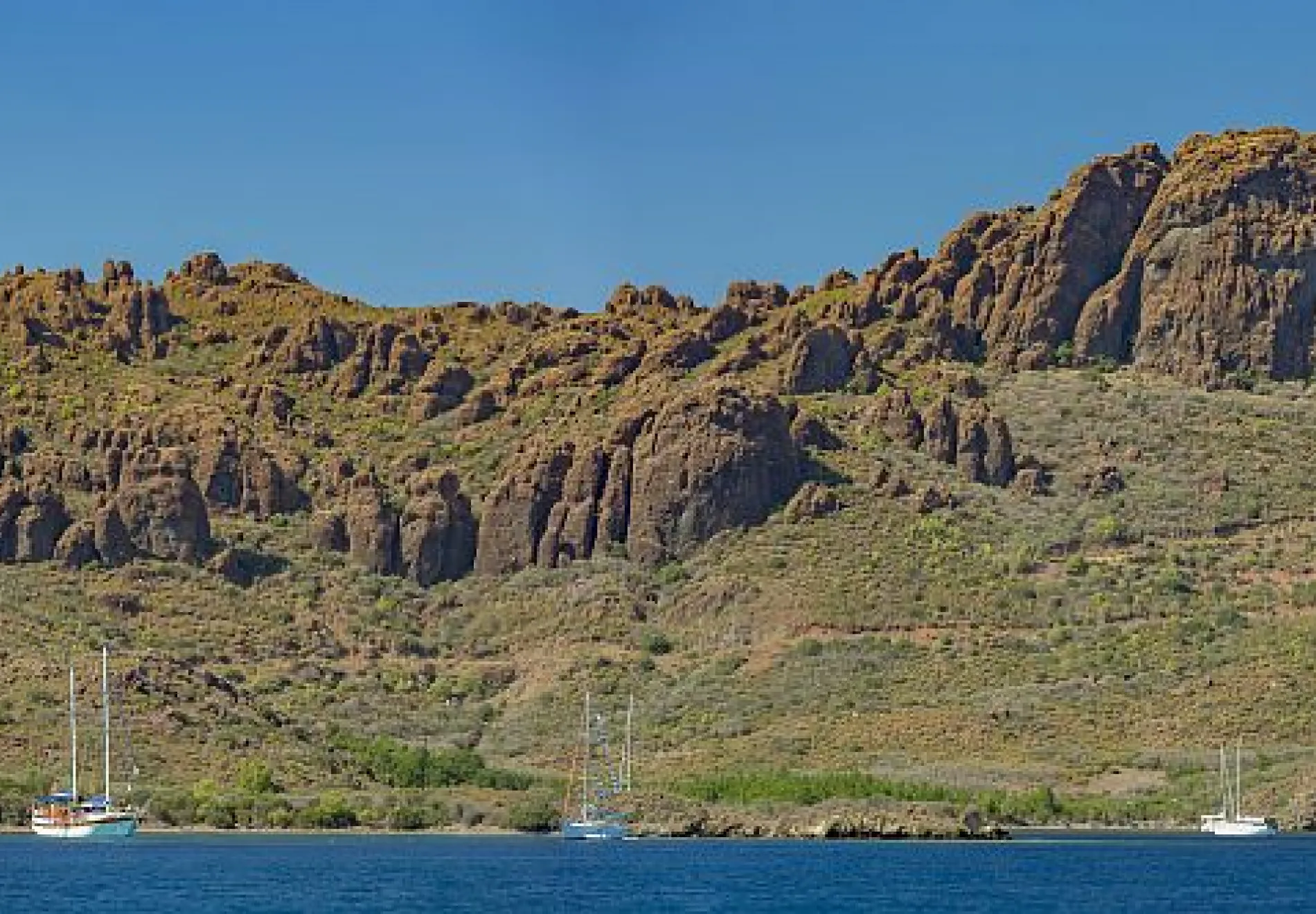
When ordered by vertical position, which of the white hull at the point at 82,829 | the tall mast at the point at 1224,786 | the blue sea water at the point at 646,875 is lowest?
the blue sea water at the point at 646,875

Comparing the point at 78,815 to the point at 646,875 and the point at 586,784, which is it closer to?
the point at 586,784

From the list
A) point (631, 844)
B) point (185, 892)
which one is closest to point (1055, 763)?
point (631, 844)

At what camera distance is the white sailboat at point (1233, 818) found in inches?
6437

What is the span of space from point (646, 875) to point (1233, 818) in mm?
44886

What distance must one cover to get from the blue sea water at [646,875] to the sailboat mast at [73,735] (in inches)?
128

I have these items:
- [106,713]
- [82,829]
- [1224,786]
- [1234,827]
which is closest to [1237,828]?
[1234,827]

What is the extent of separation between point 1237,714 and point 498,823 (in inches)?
1623

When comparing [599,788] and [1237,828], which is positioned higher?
[599,788]

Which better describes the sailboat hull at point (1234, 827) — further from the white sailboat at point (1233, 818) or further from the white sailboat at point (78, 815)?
the white sailboat at point (78, 815)

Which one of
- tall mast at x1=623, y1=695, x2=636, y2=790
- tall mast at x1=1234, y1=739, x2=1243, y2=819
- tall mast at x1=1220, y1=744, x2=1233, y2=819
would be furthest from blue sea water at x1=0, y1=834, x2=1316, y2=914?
tall mast at x1=623, y1=695, x2=636, y2=790

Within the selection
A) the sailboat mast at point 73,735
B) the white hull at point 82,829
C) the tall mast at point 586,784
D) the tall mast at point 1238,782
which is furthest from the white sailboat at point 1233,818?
the sailboat mast at point 73,735

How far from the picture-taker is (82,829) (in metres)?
152

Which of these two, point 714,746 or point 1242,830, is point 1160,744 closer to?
point 1242,830

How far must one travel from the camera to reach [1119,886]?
12394cm
